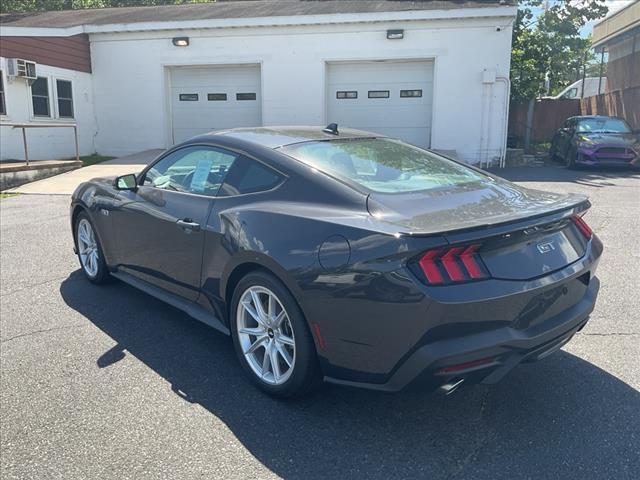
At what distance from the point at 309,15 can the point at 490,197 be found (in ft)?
45.6

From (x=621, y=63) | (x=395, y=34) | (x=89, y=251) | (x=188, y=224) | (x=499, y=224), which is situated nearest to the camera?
(x=499, y=224)

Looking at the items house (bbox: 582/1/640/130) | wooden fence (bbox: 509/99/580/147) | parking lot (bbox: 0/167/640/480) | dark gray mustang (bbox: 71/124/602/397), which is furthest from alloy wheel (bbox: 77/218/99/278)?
house (bbox: 582/1/640/130)

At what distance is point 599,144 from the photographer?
1448 centimetres

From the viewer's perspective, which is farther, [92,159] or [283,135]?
[92,159]

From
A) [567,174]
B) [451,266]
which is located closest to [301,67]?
[567,174]

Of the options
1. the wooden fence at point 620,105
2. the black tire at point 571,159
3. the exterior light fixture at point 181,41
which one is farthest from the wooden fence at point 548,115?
the exterior light fixture at point 181,41

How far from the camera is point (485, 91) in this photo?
15398 millimetres

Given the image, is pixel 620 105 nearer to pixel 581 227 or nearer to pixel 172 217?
pixel 581 227

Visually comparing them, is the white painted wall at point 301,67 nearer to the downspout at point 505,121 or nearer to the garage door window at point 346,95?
the downspout at point 505,121

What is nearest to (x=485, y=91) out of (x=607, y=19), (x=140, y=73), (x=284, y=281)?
(x=140, y=73)

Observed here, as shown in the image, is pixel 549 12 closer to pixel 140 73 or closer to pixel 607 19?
pixel 607 19

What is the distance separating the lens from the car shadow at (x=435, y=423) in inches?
104

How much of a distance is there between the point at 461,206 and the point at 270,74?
14.3 metres

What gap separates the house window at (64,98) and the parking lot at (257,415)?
13673mm
